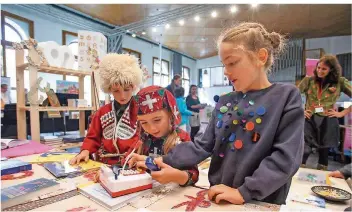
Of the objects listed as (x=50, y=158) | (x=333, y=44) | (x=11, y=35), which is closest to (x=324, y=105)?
(x=50, y=158)

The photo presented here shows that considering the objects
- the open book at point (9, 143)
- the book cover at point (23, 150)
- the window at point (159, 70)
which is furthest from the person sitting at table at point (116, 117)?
the window at point (159, 70)

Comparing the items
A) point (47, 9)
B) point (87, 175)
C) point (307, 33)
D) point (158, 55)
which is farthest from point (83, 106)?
point (307, 33)

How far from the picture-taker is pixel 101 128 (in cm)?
123

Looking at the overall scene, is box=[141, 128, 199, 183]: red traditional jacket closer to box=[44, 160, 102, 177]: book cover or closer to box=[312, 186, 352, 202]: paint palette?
box=[44, 160, 102, 177]: book cover

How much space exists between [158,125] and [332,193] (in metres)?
0.81

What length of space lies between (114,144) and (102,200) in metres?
0.56

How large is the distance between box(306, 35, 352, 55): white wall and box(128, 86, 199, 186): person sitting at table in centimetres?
623

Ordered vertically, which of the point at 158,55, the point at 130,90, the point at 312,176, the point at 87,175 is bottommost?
the point at 312,176

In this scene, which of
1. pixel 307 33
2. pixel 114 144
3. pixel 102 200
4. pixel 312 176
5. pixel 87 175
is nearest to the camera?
pixel 102 200

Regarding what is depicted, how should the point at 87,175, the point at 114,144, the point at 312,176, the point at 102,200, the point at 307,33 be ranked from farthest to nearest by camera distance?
the point at 307,33 < the point at 312,176 < the point at 114,144 < the point at 87,175 < the point at 102,200

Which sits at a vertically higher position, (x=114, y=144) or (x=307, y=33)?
(x=307, y=33)

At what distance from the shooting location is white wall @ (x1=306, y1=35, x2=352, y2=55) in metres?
5.61

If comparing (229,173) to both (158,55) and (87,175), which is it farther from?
(158,55)

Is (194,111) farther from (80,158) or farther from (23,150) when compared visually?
(80,158)
